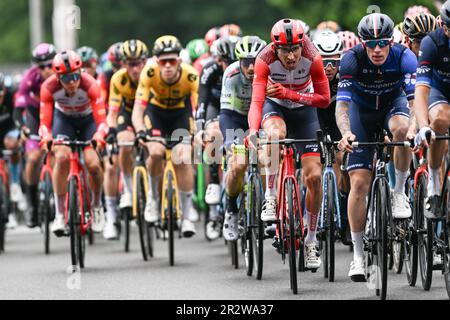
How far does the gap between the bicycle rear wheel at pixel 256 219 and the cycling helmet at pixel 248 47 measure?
50.9 inches

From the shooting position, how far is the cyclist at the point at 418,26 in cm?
1325

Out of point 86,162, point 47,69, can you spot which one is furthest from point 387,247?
point 47,69

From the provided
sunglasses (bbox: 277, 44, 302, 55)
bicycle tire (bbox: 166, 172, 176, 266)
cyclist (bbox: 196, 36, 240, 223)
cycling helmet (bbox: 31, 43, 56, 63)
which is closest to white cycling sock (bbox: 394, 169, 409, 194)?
sunglasses (bbox: 277, 44, 302, 55)

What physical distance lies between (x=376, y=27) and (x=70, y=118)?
5.06 meters

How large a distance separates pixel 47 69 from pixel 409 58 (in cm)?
690

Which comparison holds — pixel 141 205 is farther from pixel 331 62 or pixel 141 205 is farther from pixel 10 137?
pixel 10 137

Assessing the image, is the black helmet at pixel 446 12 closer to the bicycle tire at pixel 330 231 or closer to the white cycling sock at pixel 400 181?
the white cycling sock at pixel 400 181

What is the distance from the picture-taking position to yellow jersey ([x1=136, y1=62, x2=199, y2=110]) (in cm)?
1460

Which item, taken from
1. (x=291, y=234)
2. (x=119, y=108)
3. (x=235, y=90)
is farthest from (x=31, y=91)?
(x=291, y=234)

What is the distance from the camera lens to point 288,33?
11.4 metres

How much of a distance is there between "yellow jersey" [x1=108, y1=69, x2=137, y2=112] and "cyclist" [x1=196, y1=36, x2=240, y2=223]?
1.19 m

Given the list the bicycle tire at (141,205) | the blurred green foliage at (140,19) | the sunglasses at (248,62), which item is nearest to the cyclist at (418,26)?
the sunglasses at (248,62)
